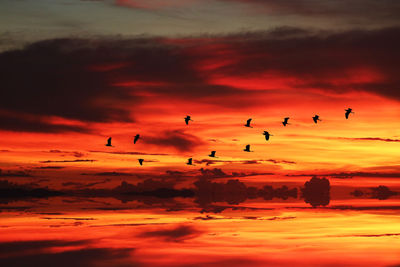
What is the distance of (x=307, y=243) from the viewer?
45.0 metres

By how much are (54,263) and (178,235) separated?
14.1 m

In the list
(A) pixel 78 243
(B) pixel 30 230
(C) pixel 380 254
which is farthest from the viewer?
(B) pixel 30 230

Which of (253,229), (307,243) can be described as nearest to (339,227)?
(253,229)

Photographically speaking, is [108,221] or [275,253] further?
[108,221]

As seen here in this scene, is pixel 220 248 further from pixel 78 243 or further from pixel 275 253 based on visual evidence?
pixel 78 243

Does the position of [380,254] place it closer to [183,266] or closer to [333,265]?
[333,265]

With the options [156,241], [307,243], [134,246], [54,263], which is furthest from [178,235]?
[54,263]

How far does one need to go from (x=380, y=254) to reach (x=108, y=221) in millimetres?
31417

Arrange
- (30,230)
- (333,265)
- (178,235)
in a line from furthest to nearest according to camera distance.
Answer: (30,230), (178,235), (333,265)

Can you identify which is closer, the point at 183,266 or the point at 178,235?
the point at 183,266

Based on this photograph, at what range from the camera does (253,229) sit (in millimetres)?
55094

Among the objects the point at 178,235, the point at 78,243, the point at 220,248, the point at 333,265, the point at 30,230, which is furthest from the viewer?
the point at 30,230

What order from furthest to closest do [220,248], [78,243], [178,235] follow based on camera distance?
[178,235] → [78,243] → [220,248]

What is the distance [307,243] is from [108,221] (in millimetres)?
25131
